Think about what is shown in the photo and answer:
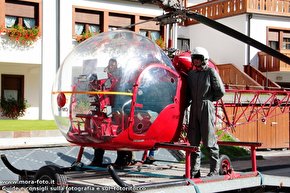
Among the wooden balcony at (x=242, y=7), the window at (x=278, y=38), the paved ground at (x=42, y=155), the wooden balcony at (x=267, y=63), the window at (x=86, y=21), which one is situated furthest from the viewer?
the window at (x=278, y=38)

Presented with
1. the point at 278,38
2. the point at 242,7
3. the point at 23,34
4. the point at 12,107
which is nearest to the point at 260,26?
the point at 242,7

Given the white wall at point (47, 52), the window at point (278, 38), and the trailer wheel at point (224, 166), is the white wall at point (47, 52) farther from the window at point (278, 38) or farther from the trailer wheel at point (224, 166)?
the trailer wheel at point (224, 166)

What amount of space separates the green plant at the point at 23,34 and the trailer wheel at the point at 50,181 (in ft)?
49.5

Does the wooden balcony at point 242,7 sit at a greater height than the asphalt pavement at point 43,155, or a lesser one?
greater

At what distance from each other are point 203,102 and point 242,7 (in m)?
21.4

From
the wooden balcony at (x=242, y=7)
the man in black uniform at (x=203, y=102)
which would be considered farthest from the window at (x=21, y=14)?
the man in black uniform at (x=203, y=102)

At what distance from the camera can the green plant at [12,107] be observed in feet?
69.9

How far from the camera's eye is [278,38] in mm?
28594

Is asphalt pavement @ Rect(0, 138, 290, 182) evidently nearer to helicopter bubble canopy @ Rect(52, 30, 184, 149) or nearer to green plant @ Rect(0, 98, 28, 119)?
helicopter bubble canopy @ Rect(52, 30, 184, 149)

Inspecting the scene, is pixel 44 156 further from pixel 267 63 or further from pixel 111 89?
pixel 267 63

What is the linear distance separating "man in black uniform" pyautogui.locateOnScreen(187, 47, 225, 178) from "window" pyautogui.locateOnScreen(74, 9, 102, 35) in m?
15.9

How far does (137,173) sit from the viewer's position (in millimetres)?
6902

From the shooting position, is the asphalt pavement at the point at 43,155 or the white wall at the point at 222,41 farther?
the white wall at the point at 222,41

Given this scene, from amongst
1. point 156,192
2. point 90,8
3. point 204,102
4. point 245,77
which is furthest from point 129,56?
point 245,77
